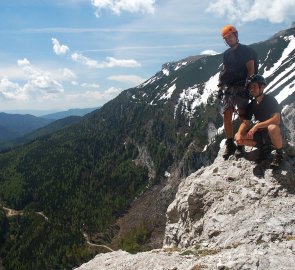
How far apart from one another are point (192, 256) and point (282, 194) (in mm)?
5146

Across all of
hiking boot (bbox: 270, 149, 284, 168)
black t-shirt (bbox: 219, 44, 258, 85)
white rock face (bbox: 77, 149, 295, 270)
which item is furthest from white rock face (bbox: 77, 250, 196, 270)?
black t-shirt (bbox: 219, 44, 258, 85)

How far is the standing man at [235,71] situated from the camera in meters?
18.7

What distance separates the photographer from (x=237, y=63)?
18969mm

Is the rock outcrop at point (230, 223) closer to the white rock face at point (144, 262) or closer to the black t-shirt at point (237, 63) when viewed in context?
the white rock face at point (144, 262)

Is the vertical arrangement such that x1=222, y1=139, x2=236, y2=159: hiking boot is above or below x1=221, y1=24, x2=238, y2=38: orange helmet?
below

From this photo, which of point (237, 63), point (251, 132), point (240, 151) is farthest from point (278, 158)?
point (237, 63)

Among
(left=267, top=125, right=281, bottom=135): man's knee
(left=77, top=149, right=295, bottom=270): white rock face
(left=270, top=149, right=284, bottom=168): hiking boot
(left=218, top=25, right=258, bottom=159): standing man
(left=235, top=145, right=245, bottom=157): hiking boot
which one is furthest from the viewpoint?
(left=235, top=145, right=245, bottom=157): hiking boot

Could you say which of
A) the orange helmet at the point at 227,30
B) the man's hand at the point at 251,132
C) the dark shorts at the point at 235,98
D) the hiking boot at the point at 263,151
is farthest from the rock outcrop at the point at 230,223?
the orange helmet at the point at 227,30

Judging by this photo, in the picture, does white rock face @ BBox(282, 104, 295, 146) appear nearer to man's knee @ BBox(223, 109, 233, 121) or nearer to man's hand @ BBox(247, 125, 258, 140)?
man's knee @ BBox(223, 109, 233, 121)

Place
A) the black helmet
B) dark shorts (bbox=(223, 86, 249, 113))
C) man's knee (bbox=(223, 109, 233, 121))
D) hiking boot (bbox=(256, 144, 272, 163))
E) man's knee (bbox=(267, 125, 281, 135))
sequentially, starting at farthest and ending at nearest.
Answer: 1. man's knee (bbox=(223, 109, 233, 121))
2. dark shorts (bbox=(223, 86, 249, 113))
3. hiking boot (bbox=(256, 144, 272, 163))
4. the black helmet
5. man's knee (bbox=(267, 125, 281, 135))

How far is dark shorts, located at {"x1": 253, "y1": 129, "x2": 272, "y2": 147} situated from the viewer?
18.3m

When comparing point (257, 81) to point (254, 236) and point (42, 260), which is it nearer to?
point (254, 236)

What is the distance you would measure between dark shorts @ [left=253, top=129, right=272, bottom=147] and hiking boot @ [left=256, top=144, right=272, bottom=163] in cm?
15

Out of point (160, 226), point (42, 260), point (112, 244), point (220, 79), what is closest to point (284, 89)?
point (160, 226)
